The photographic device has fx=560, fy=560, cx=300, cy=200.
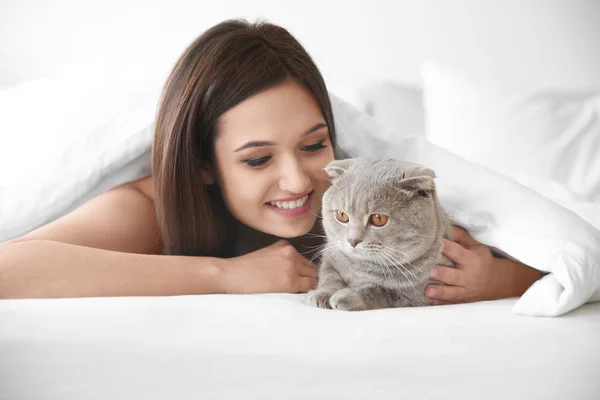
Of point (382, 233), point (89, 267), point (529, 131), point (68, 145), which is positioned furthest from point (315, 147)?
point (529, 131)

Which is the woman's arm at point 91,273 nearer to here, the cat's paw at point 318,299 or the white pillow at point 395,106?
the cat's paw at point 318,299

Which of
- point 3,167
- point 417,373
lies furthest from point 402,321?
point 3,167

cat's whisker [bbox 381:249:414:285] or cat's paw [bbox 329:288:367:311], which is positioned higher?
cat's whisker [bbox 381:249:414:285]

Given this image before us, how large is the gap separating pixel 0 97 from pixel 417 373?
173cm

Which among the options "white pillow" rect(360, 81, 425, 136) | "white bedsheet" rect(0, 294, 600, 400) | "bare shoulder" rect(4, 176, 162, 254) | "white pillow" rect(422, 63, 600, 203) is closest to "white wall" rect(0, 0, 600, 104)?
"white pillow" rect(360, 81, 425, 136)

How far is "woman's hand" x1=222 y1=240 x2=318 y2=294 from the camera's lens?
Result: 46.6 inches

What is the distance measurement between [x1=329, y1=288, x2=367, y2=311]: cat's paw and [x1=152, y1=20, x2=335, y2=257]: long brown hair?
0.49 m

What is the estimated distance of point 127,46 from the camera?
2.43 meters

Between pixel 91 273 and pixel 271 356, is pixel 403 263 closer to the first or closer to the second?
pixel 271 356

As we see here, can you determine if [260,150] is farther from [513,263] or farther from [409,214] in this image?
Answer: [513,263]

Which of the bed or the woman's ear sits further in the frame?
the woman's ear

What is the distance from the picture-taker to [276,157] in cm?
130

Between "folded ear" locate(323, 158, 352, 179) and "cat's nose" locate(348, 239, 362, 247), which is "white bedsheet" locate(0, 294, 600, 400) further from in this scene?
"folded ear" locate(323, 158, 352, 179)

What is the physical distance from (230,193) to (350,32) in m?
1.37
